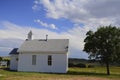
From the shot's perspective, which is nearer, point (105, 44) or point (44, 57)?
point (105, 44)

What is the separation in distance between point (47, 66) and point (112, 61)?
399 inches

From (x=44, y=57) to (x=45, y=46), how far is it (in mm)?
2059

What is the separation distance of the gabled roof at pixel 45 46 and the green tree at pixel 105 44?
4137 mm

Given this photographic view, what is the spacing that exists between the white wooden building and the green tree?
4273 mm

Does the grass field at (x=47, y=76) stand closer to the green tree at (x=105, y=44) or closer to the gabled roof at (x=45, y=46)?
the green tree at (x=105, y=44)

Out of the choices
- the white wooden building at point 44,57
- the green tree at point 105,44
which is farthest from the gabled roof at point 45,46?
the green tree at point 105,44

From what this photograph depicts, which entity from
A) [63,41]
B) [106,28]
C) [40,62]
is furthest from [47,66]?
[106,28]

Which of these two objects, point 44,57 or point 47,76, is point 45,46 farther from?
point 47,76

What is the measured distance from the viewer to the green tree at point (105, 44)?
40906 mm

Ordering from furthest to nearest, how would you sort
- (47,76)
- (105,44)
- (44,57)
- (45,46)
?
(45,46) < (44,57) < (105,44) < (47,76)

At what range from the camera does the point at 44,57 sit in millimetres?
42406

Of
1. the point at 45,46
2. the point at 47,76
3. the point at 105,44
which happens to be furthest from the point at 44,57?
the point at 47,76

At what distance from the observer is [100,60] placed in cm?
4247

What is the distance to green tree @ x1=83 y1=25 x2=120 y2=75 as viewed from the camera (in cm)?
4091
